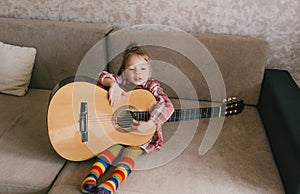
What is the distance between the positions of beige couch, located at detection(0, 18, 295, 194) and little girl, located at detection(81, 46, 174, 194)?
45mm

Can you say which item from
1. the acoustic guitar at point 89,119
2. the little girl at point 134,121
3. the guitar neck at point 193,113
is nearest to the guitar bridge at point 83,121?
the acoustic guitar at point 89,119

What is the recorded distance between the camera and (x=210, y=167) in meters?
1.33

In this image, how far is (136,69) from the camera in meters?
1.39

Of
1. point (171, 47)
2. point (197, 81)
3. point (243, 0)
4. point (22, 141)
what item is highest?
point (243, 0)

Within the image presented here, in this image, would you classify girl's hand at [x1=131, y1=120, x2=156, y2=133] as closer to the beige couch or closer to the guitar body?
the guitar body

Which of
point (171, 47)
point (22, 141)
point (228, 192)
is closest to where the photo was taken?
point (228, 192)

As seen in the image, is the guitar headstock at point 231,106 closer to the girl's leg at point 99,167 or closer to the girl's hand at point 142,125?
the girl's hand at point 142,125

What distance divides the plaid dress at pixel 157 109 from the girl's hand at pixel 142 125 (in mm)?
20

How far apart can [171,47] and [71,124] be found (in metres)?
0.67

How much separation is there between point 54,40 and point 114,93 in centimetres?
64

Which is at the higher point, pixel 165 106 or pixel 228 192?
pixel 165 106

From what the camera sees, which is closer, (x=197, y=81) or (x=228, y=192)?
(x=228, y=192)

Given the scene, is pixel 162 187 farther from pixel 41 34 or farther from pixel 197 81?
pixel 41 34

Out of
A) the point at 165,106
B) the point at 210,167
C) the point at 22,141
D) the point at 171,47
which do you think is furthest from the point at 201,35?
the point at 22,141
